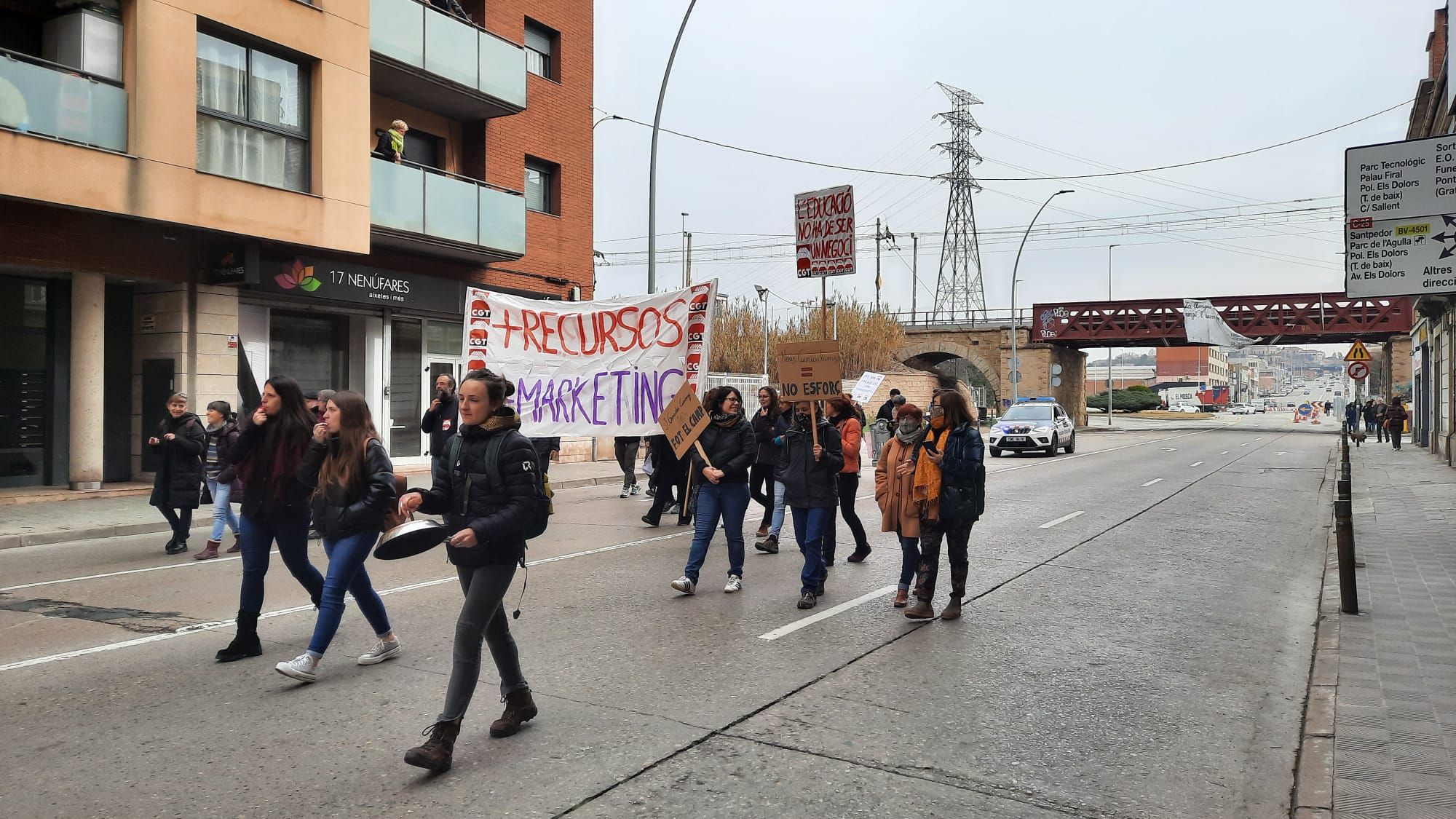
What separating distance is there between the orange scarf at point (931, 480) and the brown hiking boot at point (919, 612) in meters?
0.60

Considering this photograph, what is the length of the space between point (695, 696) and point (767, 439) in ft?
16.0

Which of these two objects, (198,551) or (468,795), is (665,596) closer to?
(468,795)

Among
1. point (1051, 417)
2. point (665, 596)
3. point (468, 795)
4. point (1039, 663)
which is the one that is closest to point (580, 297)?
point (1051, 417)

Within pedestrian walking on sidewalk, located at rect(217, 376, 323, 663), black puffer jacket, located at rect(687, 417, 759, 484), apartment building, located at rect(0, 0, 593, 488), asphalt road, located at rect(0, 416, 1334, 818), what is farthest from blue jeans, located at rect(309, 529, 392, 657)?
apartment building, located at rect(0, 0, 593, 488)

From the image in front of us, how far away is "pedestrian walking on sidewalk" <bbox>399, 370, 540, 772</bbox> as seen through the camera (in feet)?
14.4

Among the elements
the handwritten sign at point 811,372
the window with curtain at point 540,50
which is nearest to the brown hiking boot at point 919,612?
the handwritten sign at point 811,372

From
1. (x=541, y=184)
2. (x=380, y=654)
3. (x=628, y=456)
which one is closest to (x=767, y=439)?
(x=380, y=654)

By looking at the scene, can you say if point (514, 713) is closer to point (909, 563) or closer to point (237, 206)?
point (909, 563)

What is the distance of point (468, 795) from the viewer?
13.1ft

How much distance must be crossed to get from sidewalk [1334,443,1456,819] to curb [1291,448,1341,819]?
35 mm

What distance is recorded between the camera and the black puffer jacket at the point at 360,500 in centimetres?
552

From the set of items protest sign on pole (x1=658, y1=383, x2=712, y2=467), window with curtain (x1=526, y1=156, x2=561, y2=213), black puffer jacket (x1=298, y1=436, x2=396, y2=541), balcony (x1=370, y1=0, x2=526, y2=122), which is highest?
balcony (x1=370, y1=0, x2=526, y2=122)

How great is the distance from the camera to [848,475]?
10.1 metres

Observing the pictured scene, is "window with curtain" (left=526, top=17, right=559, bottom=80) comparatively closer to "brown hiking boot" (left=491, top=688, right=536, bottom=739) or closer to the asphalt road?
the asphalt road
